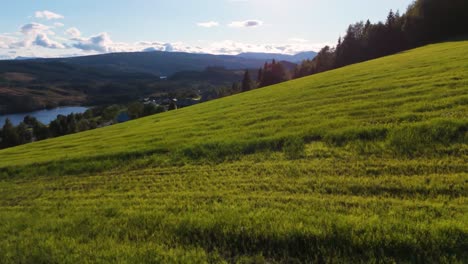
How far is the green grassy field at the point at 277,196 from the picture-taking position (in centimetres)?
531

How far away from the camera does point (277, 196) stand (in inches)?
290

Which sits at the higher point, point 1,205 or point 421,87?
point 421,87

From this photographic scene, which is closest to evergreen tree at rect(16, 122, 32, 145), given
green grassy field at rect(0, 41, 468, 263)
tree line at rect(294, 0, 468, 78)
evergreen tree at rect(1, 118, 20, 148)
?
evergreen tree at rect(1, 118, 20, 148)

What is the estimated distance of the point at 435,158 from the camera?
7891 mm

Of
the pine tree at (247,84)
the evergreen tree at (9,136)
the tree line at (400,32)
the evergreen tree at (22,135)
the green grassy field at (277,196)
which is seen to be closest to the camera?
the green grassy field at (277,196)

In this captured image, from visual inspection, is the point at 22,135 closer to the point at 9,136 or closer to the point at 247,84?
the point at 9,136

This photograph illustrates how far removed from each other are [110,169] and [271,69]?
75.8 m

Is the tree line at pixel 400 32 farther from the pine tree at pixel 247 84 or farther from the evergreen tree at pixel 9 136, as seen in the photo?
the evergreen tree at pixel 9 136

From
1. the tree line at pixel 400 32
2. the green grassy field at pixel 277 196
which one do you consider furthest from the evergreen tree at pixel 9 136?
the green grassy field at pixel 277 196

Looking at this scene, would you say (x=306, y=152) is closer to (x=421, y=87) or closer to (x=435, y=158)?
(x=435, y=158)

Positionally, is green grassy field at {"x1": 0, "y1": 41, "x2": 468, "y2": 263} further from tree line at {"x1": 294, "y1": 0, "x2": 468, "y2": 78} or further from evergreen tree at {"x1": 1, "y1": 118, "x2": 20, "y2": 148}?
evergreen tree at {"x1": 1, "y1": 118, "x2": 20, "y2": 148}

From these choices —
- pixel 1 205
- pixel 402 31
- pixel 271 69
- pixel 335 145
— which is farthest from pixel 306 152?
pixel 271 69

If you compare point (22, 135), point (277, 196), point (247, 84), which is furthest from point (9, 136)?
point (277, 196)

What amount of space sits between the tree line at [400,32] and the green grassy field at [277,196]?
59.3m
